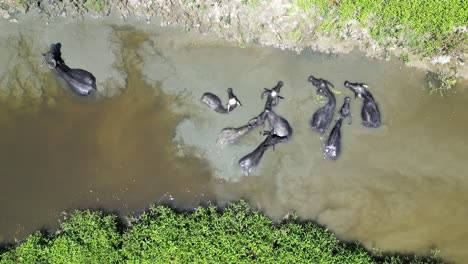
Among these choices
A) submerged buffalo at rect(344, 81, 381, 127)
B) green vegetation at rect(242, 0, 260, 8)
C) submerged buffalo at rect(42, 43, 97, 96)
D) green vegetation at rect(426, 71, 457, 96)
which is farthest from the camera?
green vegetation at rect(426, 71, 457, 96)

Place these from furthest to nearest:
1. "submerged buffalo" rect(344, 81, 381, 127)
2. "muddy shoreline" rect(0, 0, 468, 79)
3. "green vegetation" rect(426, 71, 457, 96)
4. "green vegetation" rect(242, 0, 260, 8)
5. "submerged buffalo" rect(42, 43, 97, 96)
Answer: "green vegetation" rect(426, 71, 457, 96) → "submerged buffalo" rect(344, 81, 381, 127) → "muddy shoreline" rect(0, 0, 468, 79) → "green vegetation" rect(242, 0, 260, 8) → "submerged buffalo" rect(42, 43, 97, 96)

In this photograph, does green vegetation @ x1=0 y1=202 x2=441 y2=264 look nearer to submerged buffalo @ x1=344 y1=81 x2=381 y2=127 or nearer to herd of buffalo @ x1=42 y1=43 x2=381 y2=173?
herd of buffalo @ x1=42 y1=43 x2=381 y2=173

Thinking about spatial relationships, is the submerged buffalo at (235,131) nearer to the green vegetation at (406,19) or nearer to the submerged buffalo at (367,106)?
the submerged buffalo at (367,106)

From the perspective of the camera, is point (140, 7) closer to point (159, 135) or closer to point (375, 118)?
point (159, 135)

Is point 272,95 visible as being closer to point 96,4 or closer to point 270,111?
point 270,111

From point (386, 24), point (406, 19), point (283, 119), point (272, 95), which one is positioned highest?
point (386, 24)

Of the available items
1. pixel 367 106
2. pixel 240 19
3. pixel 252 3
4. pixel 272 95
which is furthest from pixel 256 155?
pixel 252 3

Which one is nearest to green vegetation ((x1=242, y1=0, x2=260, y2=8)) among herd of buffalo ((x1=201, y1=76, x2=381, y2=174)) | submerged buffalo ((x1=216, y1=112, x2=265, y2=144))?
herd of buffalo ((x1=201, y1=76, x2=381, y2=174))

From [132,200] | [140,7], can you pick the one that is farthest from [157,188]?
[140,7]
